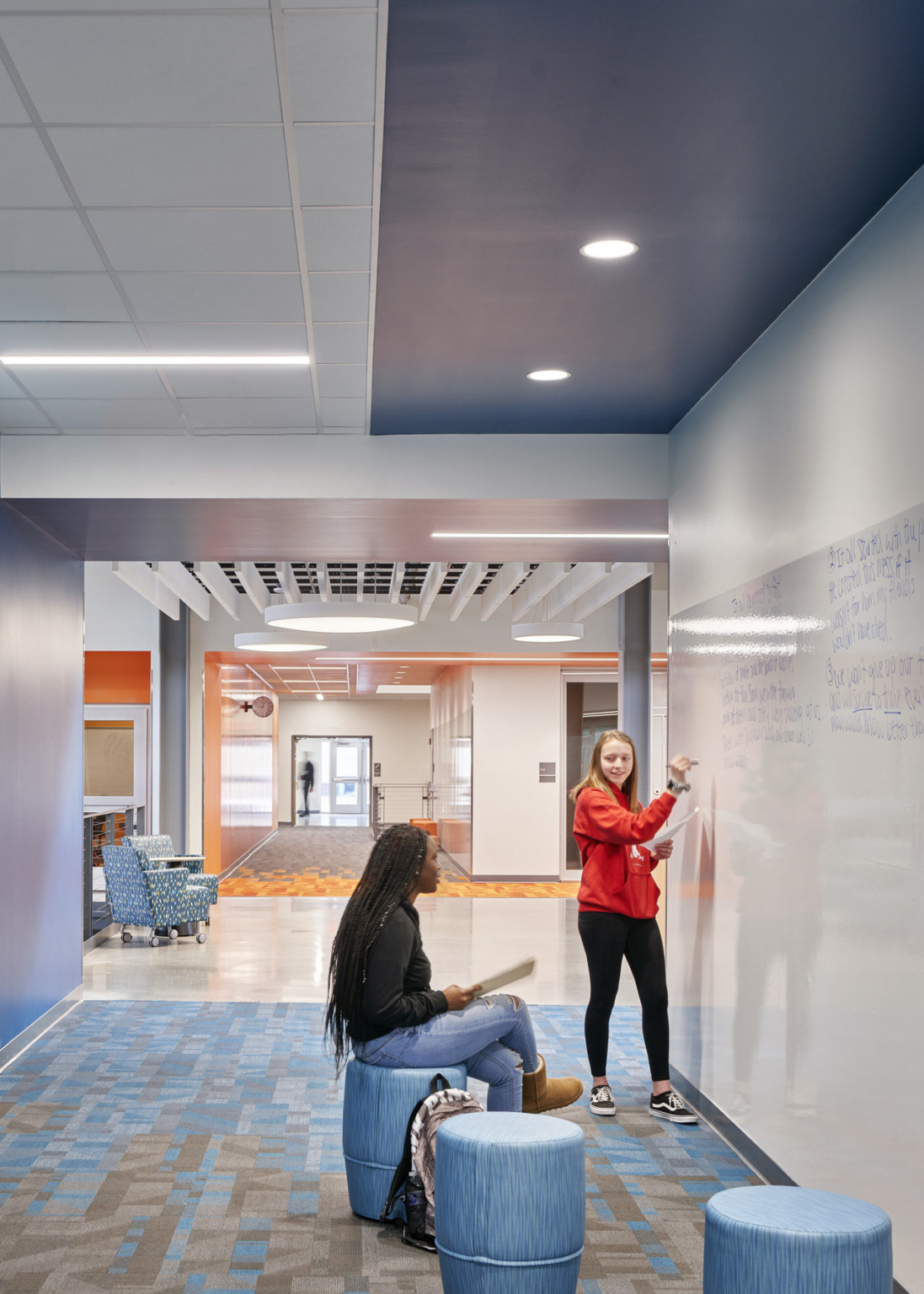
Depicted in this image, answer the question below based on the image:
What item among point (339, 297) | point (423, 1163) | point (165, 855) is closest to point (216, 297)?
point (339, 297)

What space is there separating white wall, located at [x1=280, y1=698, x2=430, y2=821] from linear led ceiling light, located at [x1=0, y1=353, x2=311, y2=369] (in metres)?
27.1

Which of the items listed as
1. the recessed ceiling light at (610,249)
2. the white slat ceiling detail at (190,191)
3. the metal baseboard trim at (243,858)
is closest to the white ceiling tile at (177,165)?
the white slat ceiling detail at (190,191)

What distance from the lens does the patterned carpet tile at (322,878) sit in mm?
14461

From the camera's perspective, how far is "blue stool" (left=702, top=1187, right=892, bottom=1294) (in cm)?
242

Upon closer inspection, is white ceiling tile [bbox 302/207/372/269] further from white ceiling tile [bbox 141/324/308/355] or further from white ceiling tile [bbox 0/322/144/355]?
white ceiling tile [bbox 0/322/144/355]

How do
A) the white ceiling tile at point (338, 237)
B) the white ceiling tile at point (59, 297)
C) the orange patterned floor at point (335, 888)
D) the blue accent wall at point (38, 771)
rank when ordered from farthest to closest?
the orange patterned floor at point (335, 888), the blue accent wall at point (38, 771), the white ceiling tile at point (59, 297), the white ceiling tile at point (338, 237)

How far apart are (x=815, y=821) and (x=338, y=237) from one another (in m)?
2.34

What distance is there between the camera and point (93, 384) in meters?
5.04

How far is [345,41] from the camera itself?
8.63 ft

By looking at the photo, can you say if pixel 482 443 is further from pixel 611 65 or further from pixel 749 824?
pixel 611 65

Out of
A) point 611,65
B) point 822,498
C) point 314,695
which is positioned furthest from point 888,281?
point 314,695

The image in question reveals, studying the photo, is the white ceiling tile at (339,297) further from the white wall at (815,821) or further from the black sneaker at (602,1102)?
the black sneaker at (602,1102)

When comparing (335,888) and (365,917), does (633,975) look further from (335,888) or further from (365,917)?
(335,888)

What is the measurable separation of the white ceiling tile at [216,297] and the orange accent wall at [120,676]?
34.4 ft
